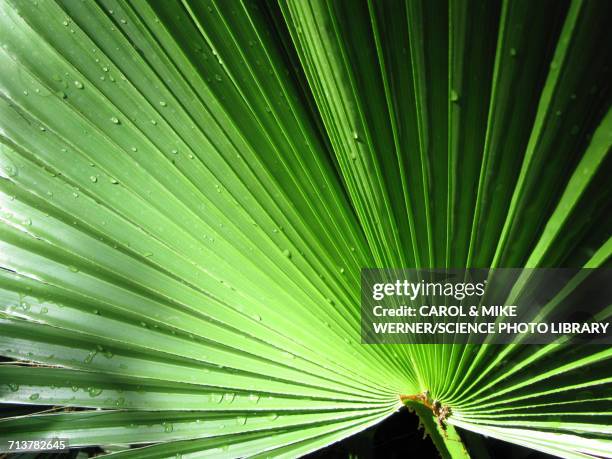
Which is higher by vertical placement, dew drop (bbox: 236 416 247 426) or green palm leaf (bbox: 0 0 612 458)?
green palm leaf (bbox: 0 0 612 458)

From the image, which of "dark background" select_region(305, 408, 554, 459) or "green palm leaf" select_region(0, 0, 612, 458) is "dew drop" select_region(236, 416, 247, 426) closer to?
"green palm leaf" select_region(0, 0, 612, 458)

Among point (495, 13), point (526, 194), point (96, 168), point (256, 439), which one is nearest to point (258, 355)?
point (256, 439)

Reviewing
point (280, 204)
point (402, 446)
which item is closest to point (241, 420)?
point (280, 204)

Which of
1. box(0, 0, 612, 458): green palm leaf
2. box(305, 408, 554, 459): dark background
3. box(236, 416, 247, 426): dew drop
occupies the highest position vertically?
box(0, 0, 612, 458): green palm leaf

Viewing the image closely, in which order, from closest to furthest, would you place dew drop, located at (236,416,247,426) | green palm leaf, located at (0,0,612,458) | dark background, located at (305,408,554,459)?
green palm leaf, located at (0,0,612,458), dew drop, located at (236,416,247,426), dark background, located at (305,408,554,459)

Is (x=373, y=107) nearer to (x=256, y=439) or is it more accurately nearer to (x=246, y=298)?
(x=246, y=298)

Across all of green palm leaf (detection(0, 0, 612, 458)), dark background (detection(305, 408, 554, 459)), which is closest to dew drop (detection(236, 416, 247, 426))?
green palm leaf (detection(0, 0, 612, 458))

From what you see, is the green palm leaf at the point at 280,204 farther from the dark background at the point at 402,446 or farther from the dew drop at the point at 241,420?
the dark background at the point at 402,446

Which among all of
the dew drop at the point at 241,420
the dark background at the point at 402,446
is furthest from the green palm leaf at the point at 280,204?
the dark background at the point at 402,446

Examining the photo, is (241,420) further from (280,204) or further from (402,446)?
(402,446)
